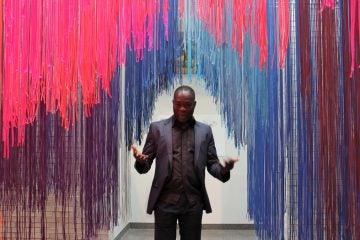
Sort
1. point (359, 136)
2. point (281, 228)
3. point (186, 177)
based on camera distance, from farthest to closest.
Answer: point (281, 228) → point (359, 136) → point (186, 177)

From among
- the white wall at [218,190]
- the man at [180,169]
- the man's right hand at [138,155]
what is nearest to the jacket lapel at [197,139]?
the man at [180,169]

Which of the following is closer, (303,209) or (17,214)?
(303,209)

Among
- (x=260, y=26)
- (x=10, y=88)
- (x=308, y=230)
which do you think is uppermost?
(x=260, y=26)

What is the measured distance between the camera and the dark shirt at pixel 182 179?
152 centimetres

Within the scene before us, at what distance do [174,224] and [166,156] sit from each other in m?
0.25

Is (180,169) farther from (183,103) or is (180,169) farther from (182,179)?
(183,103)

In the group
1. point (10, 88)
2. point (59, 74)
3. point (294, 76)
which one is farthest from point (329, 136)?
point (10, 88)

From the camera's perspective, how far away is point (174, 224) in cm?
152

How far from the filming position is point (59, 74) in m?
1.70

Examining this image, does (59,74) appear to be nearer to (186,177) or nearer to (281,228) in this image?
(186,177)

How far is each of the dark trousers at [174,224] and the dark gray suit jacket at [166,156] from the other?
56mm

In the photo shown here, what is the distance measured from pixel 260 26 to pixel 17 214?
1.34 metres

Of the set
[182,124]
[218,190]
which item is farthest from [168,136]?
[218,190]

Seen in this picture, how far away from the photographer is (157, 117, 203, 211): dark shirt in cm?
152
